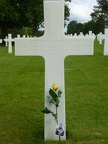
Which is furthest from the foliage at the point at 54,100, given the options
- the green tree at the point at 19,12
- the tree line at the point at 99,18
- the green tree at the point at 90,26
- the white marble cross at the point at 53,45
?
the green tree at the point at 90,26

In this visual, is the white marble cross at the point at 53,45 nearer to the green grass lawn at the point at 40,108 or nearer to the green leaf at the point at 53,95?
the green leaf at the point at 53,95

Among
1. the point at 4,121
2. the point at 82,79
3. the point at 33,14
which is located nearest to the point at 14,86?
the point at 82,79

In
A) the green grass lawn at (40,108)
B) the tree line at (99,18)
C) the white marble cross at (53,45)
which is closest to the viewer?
the white marble cross at (53,45)

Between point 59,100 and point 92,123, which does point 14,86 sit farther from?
point 59,100

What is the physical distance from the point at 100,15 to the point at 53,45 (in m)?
84.0

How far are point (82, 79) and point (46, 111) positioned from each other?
4.83 meters

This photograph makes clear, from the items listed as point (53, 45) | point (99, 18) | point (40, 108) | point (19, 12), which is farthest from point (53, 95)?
point (99, 18)

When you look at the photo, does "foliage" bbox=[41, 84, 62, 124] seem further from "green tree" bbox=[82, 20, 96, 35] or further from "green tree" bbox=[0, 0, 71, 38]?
"green tree" bbox=[82, 20, 96, 35]

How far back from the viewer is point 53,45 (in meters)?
4.20

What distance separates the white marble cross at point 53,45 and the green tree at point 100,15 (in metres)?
78.8

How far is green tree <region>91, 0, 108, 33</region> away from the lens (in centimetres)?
8375

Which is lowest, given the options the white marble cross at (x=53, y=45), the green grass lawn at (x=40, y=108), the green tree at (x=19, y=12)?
the green grass lawn at (x=40, y=108)

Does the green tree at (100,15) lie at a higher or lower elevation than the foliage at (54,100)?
higher

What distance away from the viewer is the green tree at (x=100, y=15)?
83750mm
